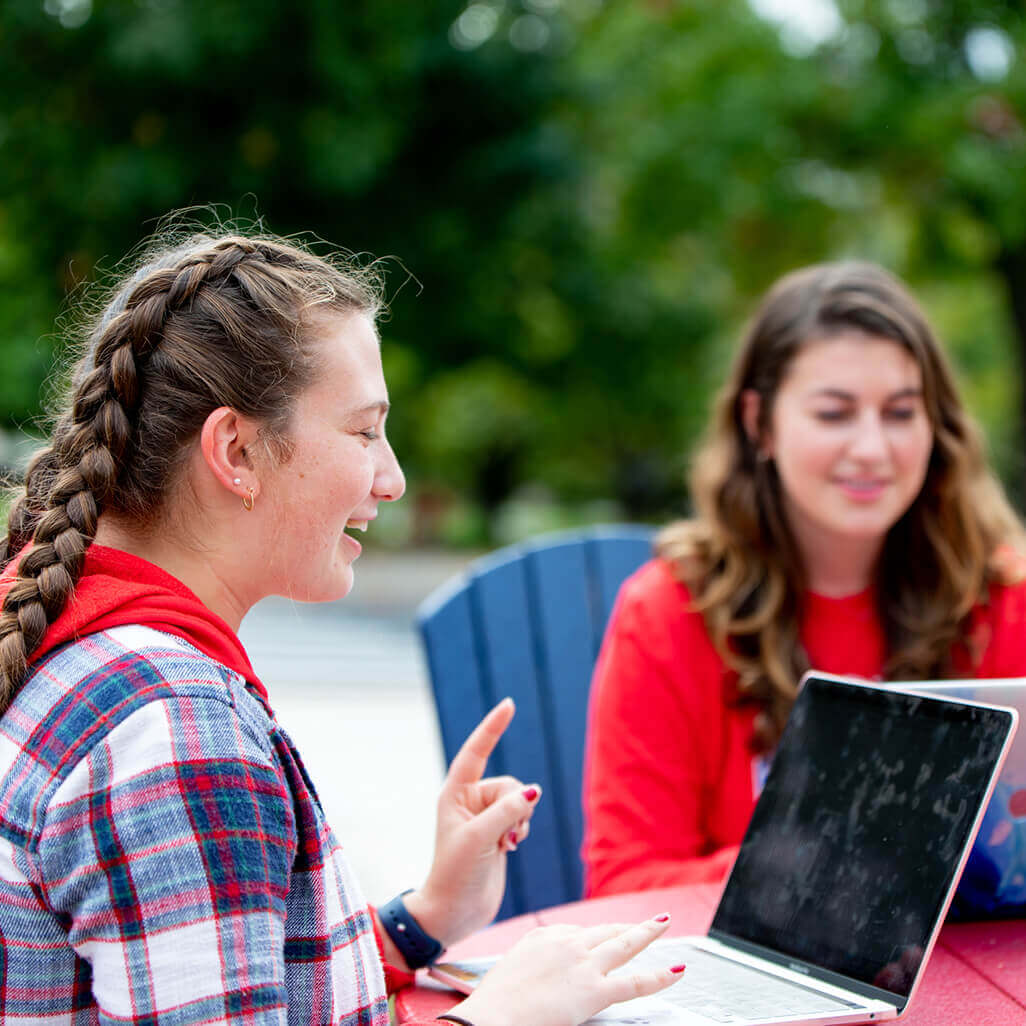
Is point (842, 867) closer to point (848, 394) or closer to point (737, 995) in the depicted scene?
point (737, 995)

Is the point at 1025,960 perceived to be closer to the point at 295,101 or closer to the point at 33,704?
the point at 33,704

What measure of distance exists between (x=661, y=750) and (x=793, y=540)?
0.49 metres

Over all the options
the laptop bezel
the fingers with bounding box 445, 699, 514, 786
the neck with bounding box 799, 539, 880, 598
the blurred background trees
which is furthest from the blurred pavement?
the blurred background trees

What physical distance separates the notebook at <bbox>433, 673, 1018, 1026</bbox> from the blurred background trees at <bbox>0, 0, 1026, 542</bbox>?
618 cm

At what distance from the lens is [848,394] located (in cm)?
205

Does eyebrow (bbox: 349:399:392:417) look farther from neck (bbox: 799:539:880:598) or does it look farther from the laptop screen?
neck (bbox: 799:539:880:598)

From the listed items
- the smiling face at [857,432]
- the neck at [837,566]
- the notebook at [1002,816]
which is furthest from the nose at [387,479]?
the neck at [837,566]

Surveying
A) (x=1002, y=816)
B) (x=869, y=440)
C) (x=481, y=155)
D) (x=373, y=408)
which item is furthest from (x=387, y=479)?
(x=481, y=155)

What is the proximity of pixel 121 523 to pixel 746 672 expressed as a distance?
4.07 feet

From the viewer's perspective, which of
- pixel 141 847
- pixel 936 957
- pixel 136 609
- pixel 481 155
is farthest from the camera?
pixel 481 155

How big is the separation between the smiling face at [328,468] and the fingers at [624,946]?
0.42 m

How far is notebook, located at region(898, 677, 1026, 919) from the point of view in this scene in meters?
1.31

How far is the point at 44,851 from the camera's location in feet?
2.93

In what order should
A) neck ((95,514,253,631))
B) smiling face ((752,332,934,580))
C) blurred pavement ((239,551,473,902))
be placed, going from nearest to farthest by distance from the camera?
1. neck ((95,514,253,631))
2. smiling face ((752,332,934,580))
3. blurred pavement ((239,551,473,902))
